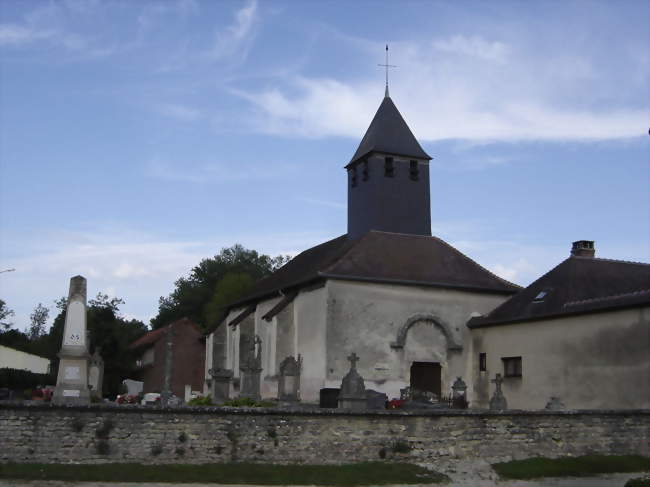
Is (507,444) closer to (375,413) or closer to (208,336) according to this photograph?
(375,413)

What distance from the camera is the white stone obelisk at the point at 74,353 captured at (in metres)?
15.6

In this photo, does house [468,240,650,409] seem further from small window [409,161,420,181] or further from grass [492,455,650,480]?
small window [409,161,420,181]

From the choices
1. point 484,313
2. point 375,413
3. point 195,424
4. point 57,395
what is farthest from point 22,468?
point 484,313

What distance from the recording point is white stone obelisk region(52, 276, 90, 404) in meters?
15.6

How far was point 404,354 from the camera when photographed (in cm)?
2445

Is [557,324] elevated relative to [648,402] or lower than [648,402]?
elevated

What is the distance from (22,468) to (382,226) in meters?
17.9

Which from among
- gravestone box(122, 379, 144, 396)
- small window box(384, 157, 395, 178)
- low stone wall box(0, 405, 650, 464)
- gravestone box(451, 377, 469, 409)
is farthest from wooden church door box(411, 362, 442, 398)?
gravestone box(122, 379, 144, 396)

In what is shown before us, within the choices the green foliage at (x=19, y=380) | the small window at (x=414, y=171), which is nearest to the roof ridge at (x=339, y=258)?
the small window at (x=414, y=171)

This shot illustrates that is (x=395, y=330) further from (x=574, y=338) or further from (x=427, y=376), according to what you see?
(x=574, y=338)

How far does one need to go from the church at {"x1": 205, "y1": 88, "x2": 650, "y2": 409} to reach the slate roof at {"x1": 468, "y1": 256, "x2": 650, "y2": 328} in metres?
0.05

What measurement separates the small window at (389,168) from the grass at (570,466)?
15081 millimetres

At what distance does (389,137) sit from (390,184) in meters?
2.23

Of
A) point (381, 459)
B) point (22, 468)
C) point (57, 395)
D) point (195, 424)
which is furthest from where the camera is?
point (57, 395)
